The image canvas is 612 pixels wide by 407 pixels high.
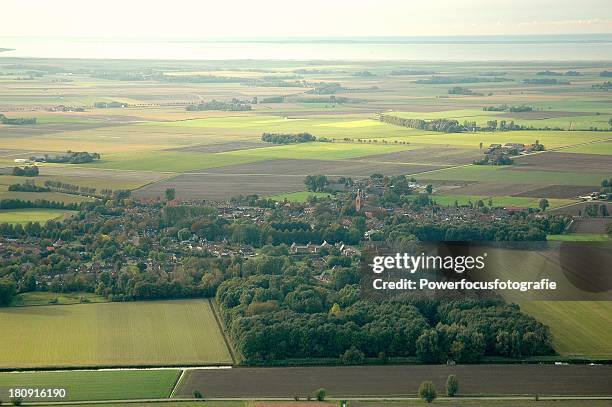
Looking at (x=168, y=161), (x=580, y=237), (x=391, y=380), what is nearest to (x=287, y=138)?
(x=168, y=161)

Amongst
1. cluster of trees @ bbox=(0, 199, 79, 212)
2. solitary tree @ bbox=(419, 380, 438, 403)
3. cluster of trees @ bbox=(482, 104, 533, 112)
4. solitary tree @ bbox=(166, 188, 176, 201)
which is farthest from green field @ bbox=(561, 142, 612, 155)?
solitary tree @ bbox=(419, 380, 438, 403)

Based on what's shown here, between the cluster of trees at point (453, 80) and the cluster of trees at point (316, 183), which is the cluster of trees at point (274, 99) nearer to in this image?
the cluster of trees at point (453, 80)

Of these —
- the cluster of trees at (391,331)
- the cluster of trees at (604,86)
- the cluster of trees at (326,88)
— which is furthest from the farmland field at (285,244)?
the cluster of trees at (326,88)

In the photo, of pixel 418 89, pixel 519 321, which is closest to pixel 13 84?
pixel 418 89

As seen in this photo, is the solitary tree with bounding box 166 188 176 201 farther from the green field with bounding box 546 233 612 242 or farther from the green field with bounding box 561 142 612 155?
the green field with bounding box 561 142 612 155

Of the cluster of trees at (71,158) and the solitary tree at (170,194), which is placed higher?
the solitary tree at (170,194)

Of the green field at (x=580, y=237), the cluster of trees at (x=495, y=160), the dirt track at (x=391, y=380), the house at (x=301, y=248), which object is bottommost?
the house at (x=301, y=248)
